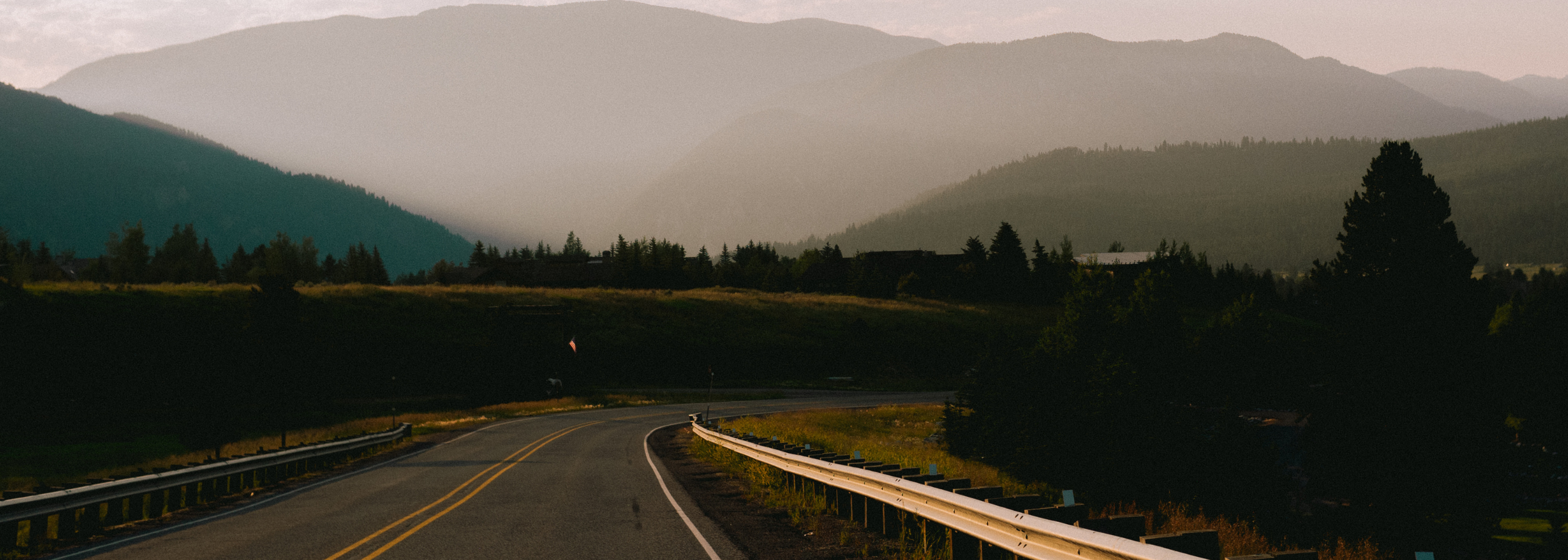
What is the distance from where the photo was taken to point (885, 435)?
4472 cm

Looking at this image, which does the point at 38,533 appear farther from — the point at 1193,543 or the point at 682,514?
the point at 1193,543

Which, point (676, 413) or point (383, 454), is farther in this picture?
point (676, 413)

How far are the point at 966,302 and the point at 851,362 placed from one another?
44884mm

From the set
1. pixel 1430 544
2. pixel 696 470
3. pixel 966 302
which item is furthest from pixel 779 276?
pixel 696 470

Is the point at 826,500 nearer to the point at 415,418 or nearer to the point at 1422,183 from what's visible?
the point at 415,418

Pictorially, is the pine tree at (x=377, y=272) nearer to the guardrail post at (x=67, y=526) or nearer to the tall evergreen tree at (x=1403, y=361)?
the tall evergreen tree at (x=1403, y=361)

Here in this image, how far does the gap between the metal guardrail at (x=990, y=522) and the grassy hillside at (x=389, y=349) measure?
36.0 meters

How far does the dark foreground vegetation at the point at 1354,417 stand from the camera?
142 ft

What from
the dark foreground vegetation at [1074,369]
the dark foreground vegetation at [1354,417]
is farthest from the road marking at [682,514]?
the dark foreground vegetation at [1074,369]

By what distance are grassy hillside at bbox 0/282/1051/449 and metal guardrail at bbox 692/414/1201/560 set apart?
3596cm

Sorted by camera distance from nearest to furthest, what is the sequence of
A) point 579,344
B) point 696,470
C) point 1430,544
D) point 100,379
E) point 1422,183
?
1. point 696,470
2. point 1430,544
3. point 1422,183
4. point 100,379
5. point 579,344

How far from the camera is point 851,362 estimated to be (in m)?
95.1

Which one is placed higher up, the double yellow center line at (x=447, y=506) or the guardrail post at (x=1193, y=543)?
Result: the guardrail post at (x=1193, y=543)

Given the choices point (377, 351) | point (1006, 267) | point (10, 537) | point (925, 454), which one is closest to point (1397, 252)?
point (925, 454)
